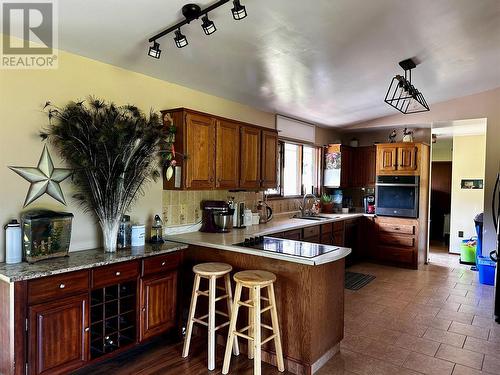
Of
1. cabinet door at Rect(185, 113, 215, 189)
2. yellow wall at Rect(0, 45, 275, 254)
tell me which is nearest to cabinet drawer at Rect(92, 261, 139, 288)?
yellow wall at Rect(0, 45, 275, 254)

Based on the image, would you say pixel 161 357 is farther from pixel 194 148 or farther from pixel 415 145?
pixel 415 145

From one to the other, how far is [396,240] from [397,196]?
0.74 m

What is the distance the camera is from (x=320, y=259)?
2.51 metres

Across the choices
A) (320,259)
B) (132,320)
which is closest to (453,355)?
(320,259)

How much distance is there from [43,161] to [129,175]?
24.4 inches

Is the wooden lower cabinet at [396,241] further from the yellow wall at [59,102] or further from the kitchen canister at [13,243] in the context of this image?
the kitchen canister at [13,243]

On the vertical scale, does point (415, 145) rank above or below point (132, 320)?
above

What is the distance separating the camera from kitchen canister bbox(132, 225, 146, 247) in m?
3.02

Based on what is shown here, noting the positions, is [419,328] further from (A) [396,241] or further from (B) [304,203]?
(B) [304,203]

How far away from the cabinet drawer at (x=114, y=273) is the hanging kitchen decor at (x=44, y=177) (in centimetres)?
66

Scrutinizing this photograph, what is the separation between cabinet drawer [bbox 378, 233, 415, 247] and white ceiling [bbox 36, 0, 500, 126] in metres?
2.52

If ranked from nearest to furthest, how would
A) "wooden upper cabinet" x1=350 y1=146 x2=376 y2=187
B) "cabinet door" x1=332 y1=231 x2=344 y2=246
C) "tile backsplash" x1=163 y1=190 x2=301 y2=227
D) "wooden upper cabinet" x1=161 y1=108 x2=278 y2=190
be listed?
"wooden upper cabinet" x1=161 y1=108 x2=278 y2=190 → "tile backsplash" x1=163 y1=190 x2=301 y2=227 → "cabinet door" x1=332 y1=231 x2=344 y2=246 → "wooden upper cabinet" x1=350 y1=146 x2=376 y2=187

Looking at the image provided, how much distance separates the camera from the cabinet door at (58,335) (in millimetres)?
2145

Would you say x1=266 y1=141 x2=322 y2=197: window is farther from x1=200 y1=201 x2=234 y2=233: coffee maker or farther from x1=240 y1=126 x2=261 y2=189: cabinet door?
x1=200 y1=201 x2=234 y2=233: coffee maker
